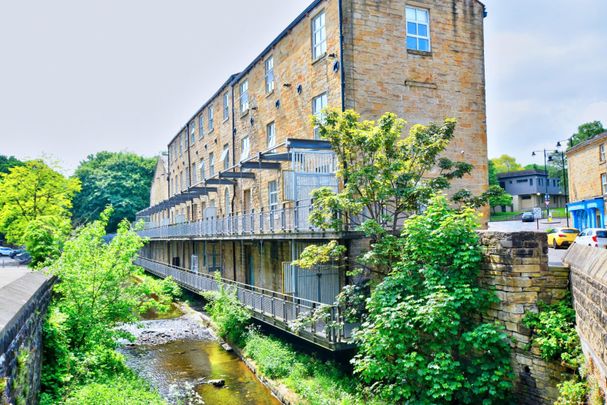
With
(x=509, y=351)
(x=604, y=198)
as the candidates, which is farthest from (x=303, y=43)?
(x=604, y=198)

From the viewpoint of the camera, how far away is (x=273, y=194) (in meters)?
21.6

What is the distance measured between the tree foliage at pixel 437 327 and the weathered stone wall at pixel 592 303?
1.71 m

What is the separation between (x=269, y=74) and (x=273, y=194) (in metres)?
5.45

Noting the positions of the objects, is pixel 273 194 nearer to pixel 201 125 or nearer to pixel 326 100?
pixel 326 100

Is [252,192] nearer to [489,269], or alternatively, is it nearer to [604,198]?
[489,269]

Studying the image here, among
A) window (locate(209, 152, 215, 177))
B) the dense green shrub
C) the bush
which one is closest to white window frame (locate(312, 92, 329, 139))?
the dense green shrub

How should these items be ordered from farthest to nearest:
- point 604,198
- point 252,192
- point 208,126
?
1. point 604,198
2. point 208,126
3. point 252,192

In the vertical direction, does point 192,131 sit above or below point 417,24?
above

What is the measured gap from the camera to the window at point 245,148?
25062 millimetres

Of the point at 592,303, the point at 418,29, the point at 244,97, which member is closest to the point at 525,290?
the point at 592,303

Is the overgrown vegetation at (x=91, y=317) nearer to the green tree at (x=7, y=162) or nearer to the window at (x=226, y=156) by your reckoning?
the window at (x=226, y=156)

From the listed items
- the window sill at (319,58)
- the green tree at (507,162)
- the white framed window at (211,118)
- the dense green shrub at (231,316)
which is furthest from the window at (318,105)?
the green tree at (507,162)

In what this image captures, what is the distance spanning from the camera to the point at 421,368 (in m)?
9.87

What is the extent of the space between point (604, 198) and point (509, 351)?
112 ft
